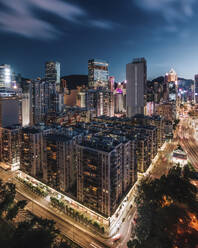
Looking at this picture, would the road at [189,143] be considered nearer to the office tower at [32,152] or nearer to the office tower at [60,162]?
the office tower at [60,162]

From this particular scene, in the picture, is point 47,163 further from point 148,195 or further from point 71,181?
point 148,195

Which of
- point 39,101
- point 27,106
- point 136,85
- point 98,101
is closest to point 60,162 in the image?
point 39,101

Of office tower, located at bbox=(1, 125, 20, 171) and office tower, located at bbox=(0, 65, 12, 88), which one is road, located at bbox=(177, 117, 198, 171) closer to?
office tower, located at bbox=(1, 125, 20, 171)

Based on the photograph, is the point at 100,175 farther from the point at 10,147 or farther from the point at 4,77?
the point at 4,77

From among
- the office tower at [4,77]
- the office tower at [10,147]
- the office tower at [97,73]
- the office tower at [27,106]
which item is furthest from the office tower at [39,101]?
the office tower at [97,73]

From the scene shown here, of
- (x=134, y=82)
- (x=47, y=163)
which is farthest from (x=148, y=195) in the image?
(x=134, y=82)

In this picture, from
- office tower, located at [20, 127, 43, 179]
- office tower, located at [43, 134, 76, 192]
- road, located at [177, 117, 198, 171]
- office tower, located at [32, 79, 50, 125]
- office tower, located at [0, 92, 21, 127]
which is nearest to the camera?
office tower, located at [43, 134, 76, 192]

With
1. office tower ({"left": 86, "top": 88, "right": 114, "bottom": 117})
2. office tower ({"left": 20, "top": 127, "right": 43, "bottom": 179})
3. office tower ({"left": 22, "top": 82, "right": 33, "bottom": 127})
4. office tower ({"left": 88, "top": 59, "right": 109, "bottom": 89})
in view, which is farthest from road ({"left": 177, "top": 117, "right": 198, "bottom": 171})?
office tower ({"left": 88, "top": 59, "right": 109, "bottom": 89})
